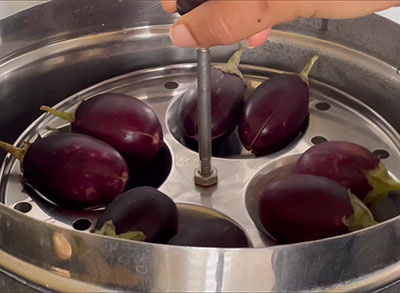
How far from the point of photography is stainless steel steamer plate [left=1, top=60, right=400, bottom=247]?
21.8 inches

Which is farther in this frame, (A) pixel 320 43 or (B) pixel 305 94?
(A) pixel 320 43

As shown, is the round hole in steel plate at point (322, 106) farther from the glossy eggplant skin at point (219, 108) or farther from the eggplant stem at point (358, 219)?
the eggplant stem at point (358, 219)

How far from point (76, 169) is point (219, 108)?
15 cm

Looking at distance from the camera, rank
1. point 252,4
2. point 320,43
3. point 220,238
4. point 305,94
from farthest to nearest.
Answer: point 320,43, point 305,94, point 220,238, point 252,4

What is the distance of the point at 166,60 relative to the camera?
0.75 meters

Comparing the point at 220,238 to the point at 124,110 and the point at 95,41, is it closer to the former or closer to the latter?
the point at 124,110

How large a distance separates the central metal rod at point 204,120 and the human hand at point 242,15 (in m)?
0.12

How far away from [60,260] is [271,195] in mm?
160

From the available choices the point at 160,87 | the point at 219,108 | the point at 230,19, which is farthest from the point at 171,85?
the point at 230,19

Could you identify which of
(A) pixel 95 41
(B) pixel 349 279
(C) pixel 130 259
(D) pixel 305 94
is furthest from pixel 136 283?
(A) pixel 95 41

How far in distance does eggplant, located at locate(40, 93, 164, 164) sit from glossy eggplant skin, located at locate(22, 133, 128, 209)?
0.09 ft

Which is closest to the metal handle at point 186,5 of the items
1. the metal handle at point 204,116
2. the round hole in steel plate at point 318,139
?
the metal handle at point 204,116

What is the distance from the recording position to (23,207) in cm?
56

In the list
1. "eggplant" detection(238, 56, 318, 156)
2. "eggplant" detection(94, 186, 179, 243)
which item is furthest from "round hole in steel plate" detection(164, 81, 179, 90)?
"eggplant" detection(94, 186, 179, 243)
